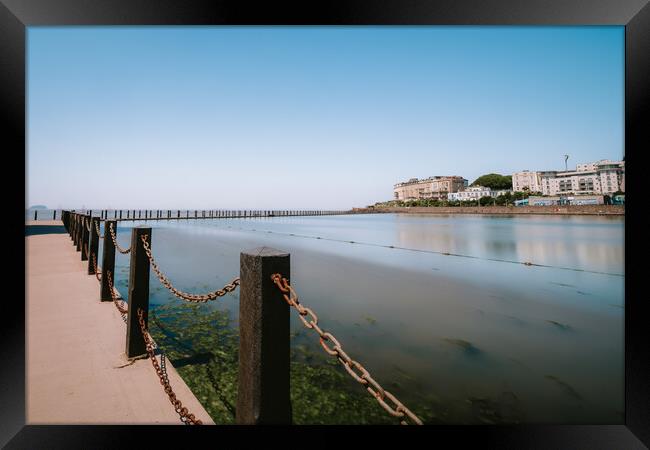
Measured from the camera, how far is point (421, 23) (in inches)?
125

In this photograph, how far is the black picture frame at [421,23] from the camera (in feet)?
8.43

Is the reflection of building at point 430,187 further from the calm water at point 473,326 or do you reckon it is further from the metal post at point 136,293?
the metal post at point 136,293

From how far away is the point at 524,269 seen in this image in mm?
11195

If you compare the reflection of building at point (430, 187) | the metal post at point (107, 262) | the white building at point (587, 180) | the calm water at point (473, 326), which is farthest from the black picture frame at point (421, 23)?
the reflection of building at point (430, 187)

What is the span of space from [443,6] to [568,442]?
4072mm

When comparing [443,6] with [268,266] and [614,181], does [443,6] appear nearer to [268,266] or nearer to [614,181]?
[268,266]

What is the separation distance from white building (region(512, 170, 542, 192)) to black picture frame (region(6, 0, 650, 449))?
145 metres

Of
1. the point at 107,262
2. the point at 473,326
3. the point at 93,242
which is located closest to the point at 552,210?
the point at 473,326

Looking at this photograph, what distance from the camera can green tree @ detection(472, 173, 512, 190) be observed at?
139 meters

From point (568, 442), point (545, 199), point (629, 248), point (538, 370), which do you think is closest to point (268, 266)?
point (568, 442)

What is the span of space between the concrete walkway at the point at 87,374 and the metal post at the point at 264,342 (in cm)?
119

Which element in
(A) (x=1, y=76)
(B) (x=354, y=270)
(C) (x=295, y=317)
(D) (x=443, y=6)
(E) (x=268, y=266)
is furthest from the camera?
(B) (x=354, y=270)

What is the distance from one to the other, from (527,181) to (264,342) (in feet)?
512

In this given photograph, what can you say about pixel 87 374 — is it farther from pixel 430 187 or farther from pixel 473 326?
pixel 430 187
